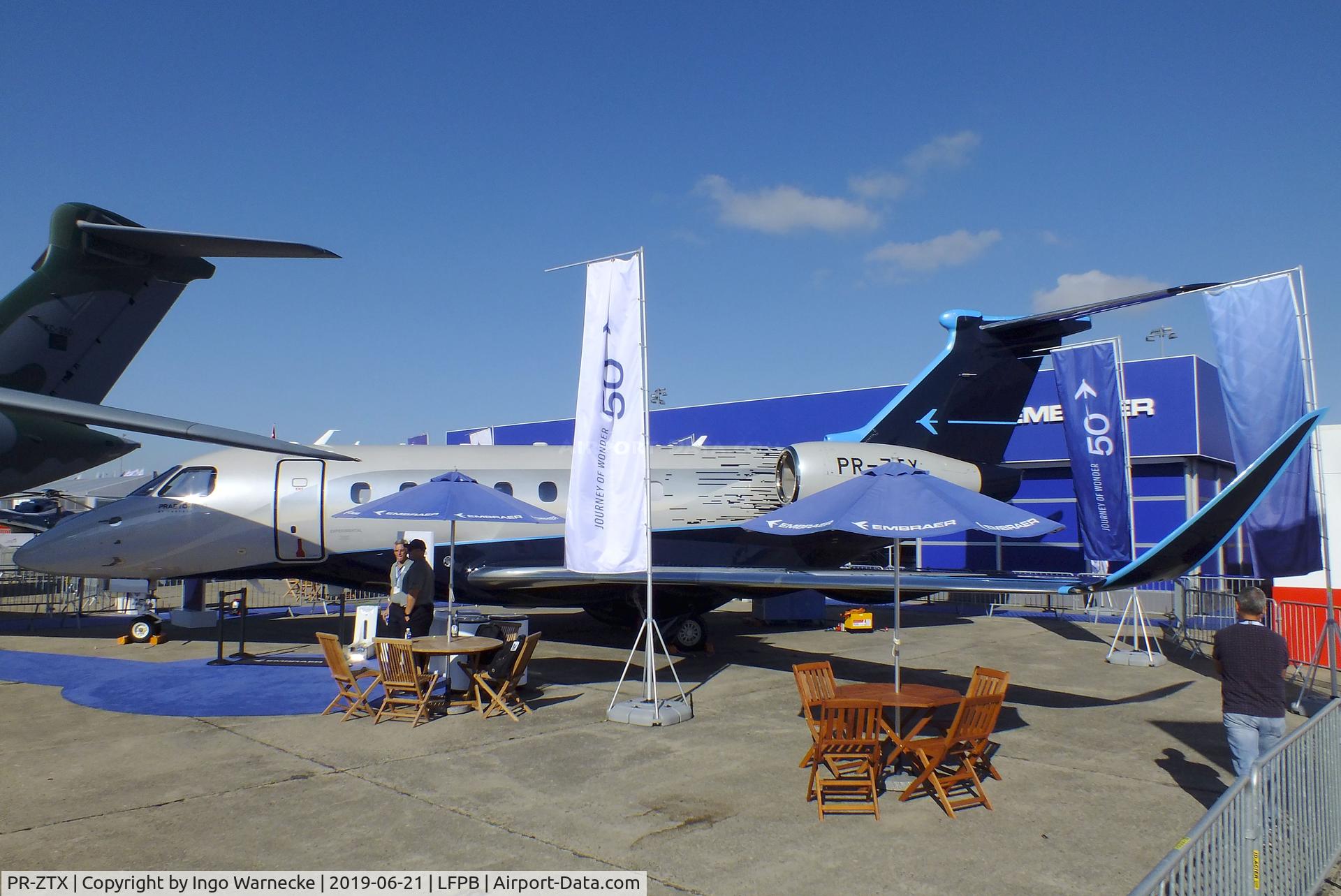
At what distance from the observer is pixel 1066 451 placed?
71.7ft

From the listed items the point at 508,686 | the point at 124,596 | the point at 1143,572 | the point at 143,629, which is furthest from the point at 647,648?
the point at 124,596

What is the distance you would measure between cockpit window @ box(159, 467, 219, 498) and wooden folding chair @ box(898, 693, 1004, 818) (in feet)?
36.4

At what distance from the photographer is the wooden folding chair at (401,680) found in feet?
28.5

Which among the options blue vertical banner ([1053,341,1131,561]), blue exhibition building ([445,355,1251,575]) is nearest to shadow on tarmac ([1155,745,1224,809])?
blue vertical banner ([1053,341,1131,561])

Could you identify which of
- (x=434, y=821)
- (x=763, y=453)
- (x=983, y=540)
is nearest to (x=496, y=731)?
(x=434, y=821)

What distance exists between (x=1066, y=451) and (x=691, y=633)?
1314 cm

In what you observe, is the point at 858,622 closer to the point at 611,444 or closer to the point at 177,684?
the point at 611,444

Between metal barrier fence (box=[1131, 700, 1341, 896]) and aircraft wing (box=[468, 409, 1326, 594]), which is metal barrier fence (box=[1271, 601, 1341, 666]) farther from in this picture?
metal barrier fence (box=[1131, 700, 1341, 896])

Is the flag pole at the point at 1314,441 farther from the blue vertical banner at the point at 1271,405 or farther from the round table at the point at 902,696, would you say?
the round table at the point at 902,696

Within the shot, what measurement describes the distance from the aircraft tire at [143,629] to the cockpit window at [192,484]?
2727mm

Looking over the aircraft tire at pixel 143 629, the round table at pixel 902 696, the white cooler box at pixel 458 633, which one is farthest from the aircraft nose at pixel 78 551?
the round table at pixel 902 696

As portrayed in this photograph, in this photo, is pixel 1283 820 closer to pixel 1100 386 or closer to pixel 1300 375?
pixel 1300 375

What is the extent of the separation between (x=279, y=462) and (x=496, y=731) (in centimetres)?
687

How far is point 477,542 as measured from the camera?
42.9ft
